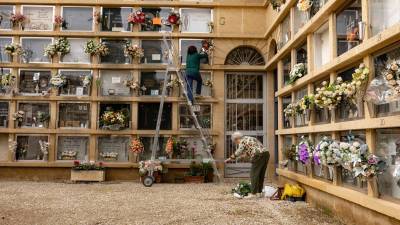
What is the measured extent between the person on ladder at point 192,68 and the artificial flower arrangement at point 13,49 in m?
3.89

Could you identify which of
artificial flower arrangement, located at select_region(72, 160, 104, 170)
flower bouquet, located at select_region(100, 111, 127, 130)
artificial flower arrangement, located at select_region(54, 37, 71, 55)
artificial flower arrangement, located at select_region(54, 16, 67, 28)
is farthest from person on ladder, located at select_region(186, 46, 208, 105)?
artificial flower arrangement, located at select_region(54, 16, 67, 28)

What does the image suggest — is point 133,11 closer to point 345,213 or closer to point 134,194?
point 134,194

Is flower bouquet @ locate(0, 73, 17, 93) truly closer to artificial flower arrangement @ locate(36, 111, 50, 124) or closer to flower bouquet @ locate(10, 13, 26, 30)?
artificial flower arrangement @ locate(36, 111, 50, 124)

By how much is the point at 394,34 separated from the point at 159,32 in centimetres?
696

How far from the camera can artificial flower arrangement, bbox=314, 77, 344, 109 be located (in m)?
5.17

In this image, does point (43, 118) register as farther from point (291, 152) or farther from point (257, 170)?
point (291, 152)

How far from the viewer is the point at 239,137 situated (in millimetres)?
7715

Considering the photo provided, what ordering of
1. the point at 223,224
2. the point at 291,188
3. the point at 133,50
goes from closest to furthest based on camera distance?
1. the point at 223,224
2. the point at 291,188
3. the point at 133,50

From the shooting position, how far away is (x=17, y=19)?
33.3 ft

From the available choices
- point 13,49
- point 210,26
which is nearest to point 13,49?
point 13,49

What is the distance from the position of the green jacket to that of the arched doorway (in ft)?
2.49

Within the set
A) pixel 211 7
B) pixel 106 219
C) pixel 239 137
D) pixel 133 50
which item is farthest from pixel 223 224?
pixel 211 7

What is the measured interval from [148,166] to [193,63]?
2.56m

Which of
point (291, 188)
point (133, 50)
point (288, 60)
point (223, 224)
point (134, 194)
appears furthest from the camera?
point (133, 50)
